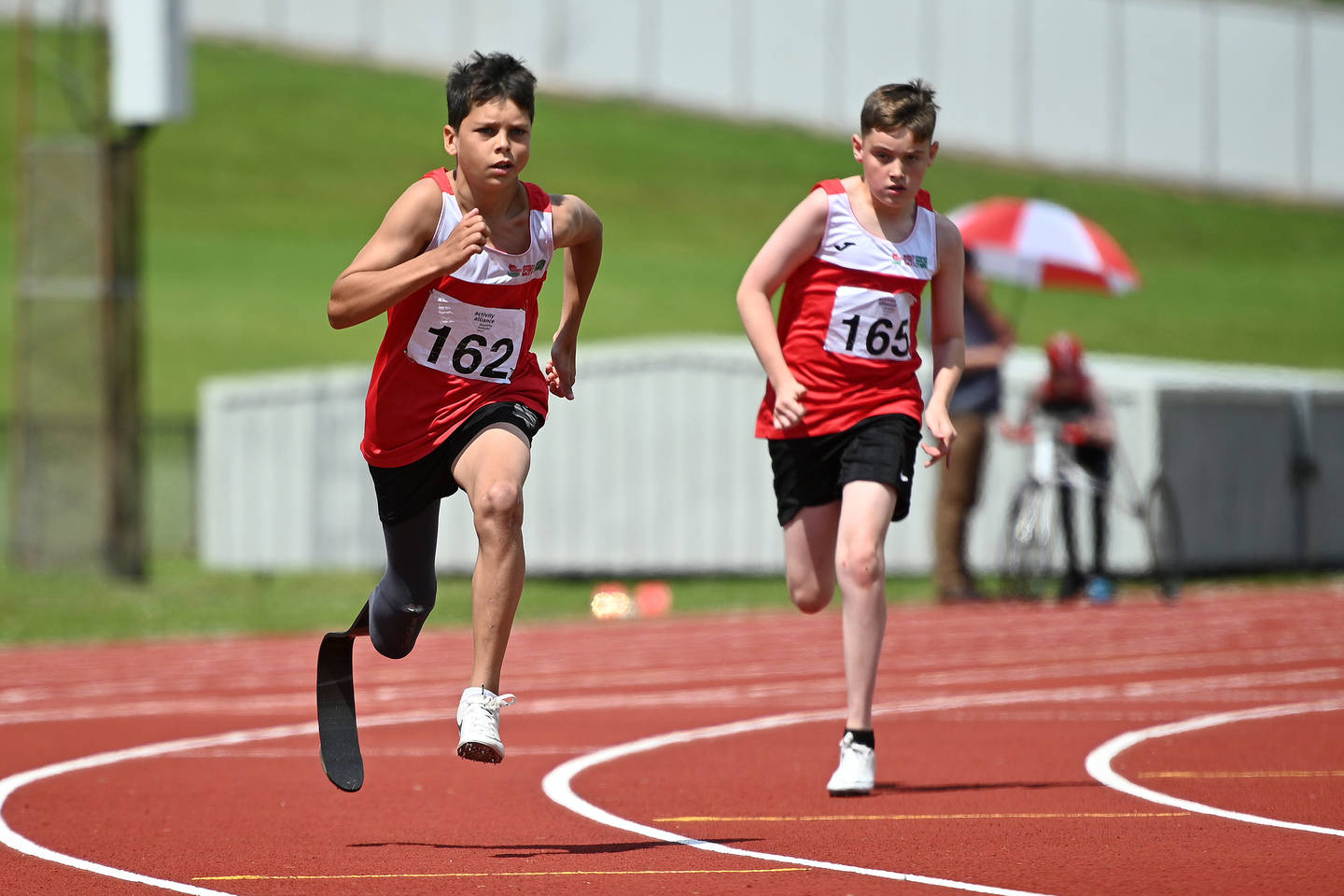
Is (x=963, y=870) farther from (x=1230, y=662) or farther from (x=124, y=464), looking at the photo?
(x=124, y=464)

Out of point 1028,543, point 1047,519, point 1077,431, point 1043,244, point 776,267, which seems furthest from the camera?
point 1077,431

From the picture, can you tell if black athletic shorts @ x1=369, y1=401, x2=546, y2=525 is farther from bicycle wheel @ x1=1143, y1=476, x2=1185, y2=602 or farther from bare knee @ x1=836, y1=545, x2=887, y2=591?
bicycle wheel @ x1=1143, y1=476, x2=1185, y2=602

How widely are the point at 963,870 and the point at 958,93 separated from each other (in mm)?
59208

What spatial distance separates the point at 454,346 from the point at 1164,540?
1171 cm

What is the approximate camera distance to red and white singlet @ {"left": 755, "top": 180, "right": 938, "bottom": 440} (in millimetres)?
7832

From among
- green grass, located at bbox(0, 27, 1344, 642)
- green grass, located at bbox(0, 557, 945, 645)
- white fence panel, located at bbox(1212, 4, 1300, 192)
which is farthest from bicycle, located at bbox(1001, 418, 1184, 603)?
white fence panel, located at bbox(1212, 4, 1300, 192)

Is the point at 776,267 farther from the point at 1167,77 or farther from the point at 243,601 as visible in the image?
the point at 1167,77

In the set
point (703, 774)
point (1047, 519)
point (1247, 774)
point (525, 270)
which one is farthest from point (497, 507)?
point (1047, 519)

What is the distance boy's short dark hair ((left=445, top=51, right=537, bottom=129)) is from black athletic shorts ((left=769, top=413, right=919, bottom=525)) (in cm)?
184

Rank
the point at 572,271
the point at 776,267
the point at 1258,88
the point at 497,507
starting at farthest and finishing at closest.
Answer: the point at 1258,88 → the point at 776,267 → the point at 572,271 → the point at 497,507

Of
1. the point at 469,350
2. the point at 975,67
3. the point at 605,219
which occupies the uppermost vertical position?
the point at 975,67

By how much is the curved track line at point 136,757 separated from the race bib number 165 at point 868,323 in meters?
3.13

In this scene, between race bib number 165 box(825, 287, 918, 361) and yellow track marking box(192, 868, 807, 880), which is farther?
race bib number 165 box(825, 287, 918, 361)

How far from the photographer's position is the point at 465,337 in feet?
22.1
